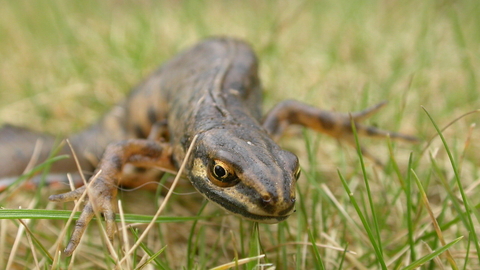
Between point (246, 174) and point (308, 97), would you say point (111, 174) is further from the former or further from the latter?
point (308, 97)

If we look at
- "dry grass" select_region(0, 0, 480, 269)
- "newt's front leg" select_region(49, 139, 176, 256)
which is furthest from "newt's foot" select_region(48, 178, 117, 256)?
"dry grass" select_region(0, 0, 480, 269)

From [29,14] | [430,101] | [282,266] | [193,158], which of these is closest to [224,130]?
[193,158]

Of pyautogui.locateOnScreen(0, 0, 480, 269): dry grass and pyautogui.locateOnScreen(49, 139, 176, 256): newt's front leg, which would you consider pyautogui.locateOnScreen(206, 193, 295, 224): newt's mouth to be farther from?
pyautogui.locateOnScreen(49, 139, 176, 256): newt's front leg

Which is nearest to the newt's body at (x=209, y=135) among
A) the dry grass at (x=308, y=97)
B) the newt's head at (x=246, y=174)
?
the newt's head at (x=246, y=174)

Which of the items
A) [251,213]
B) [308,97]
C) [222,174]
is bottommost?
[308,97]

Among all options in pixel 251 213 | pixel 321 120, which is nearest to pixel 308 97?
pixel 321 120
